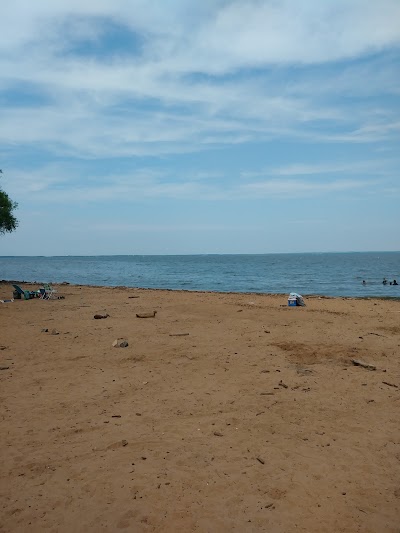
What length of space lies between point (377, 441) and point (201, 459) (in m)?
2.04

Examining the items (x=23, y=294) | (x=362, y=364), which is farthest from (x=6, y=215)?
(x=362, y=364)

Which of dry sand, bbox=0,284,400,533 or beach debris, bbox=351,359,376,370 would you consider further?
beach debris, bbox=351,359,376,370

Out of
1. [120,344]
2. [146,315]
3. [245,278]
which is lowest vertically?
[245,278]

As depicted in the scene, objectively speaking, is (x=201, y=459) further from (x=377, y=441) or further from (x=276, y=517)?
(x=377, y=441)

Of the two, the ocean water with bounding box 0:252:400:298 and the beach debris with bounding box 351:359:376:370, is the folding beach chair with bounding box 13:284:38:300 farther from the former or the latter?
the ocean water with bounding box 0:252:400:298

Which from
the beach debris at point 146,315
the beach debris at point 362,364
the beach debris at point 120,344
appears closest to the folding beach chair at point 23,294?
the beach debris at point 146,315

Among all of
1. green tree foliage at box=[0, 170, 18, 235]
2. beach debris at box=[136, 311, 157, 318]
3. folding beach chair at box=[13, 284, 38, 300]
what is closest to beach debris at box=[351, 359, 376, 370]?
beach debris at box=[136, 311, 157, 318]

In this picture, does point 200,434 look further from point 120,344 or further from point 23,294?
point 23,294

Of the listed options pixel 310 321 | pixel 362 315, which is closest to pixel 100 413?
pixel 310 321

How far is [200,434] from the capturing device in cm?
509

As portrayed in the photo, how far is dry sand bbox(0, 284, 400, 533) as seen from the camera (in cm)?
371

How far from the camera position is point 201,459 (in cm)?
453

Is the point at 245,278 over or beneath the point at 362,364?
beneath

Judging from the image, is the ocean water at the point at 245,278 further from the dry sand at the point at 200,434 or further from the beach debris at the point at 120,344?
the beach debris at the point at 120,344
